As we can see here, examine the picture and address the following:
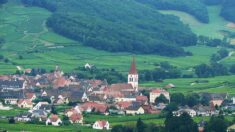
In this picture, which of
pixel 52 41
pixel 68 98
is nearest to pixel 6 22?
pixel 52 41

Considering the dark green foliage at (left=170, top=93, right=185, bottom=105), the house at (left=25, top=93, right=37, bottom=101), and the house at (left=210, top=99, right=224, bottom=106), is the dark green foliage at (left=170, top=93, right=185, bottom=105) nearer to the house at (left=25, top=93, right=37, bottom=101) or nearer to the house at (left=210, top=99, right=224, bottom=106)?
the house at (left=210, top=99, right=224, bottom=106)

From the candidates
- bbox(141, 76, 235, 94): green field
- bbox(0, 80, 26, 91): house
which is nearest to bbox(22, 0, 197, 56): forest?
bbox(141, 76, 235, 94): green field

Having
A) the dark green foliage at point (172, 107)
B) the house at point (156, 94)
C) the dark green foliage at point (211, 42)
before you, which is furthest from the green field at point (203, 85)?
the dark green foliage at point (211, 42)

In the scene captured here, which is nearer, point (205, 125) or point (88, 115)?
point (205, 125)

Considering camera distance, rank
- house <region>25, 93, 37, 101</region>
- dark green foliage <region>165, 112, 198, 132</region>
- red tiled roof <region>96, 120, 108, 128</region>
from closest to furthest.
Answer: dark green foliage <region>165, 112, 198, 132</region>
red tiled roof <region>96, 120, 108, 128</region>
house <region>25, 93, 37, 101</region>

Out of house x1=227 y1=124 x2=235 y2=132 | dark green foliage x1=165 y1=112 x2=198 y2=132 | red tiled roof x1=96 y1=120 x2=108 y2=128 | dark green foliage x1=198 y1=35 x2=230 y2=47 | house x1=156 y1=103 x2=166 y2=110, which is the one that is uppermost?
dark green foliage x1=198 y1=35 x2=230 y2=47

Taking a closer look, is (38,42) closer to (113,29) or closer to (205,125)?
(113,29)

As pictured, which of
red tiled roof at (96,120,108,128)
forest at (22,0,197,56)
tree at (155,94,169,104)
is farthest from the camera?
forest at (22,0,197,56)

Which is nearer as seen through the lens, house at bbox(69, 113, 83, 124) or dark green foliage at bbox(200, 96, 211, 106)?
house at bbox(69, 113, 83, 124)
